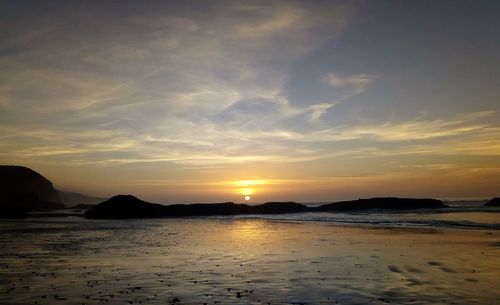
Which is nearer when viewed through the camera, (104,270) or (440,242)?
(104,270)

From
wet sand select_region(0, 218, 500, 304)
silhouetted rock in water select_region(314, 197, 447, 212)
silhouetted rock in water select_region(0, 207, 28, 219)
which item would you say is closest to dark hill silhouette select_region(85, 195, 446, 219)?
silhouetted rock in water select_region(314, 197, 447, 212)

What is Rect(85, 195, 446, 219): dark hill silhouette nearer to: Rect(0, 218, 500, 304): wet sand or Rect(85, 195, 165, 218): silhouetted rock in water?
Rect(85, 195, 165, 218): silhouetted rock in water

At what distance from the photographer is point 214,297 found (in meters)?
18.6

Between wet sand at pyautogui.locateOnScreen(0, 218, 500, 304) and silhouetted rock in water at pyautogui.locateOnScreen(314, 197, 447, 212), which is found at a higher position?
silhouetted rock in water at pyautogui.locateOnScreen(314, 197, 447, 212)

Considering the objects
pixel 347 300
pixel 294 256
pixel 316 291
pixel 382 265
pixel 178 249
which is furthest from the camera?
pixel 178 249

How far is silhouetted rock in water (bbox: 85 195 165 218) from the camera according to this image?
111500mm

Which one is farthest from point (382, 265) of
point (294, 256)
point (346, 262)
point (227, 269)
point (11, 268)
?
point (11, 268)

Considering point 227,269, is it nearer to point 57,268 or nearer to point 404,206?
point 57,268

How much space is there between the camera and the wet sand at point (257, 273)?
18438mm

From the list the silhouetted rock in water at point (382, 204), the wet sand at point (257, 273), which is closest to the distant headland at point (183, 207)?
the silhouetted rock in water at point (382, 204)

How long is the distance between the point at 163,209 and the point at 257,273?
350 ft

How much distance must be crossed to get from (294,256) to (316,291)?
1174cm

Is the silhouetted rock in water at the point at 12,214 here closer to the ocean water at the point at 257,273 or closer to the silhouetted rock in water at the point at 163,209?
the silhouetted rock in water at the point at 163,209

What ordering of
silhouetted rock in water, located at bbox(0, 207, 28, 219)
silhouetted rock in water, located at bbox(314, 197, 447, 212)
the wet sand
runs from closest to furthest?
the wet sand < silhouetted rock in water, located at bbox(0, 207, 28, 219) < silhouetted rock in water, located at bbox(314, 197, 447, 212)
